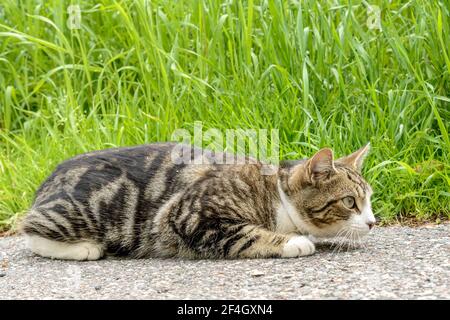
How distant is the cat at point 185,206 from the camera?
394cm

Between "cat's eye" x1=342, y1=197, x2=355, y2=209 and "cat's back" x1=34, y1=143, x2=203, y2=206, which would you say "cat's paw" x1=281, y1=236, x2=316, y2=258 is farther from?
"cat's back" x1=34, y1=143, x2=203, y2=206

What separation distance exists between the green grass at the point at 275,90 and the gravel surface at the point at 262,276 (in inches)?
31.7

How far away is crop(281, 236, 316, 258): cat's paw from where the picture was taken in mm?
3799

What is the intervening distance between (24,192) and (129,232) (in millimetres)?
1393

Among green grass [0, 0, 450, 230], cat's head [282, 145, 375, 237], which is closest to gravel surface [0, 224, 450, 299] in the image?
cat's head [282, 145, 375, 237]

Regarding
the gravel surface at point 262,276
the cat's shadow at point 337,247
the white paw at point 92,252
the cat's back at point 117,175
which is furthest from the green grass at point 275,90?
the white paw at point 92,252

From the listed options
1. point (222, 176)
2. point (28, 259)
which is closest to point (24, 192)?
point (28, 259)

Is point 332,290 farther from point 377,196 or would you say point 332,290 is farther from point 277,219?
point 377,196

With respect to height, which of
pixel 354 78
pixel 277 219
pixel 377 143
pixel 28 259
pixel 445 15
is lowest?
pixel 28 259

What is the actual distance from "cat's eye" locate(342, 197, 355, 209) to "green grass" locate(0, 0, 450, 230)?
28.7 inches

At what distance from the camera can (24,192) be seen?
5227mm

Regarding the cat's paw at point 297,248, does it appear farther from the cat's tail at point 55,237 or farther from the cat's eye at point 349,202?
the cat's tail at point 55,237

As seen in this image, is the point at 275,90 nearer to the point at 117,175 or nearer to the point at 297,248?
the point at 117,175
